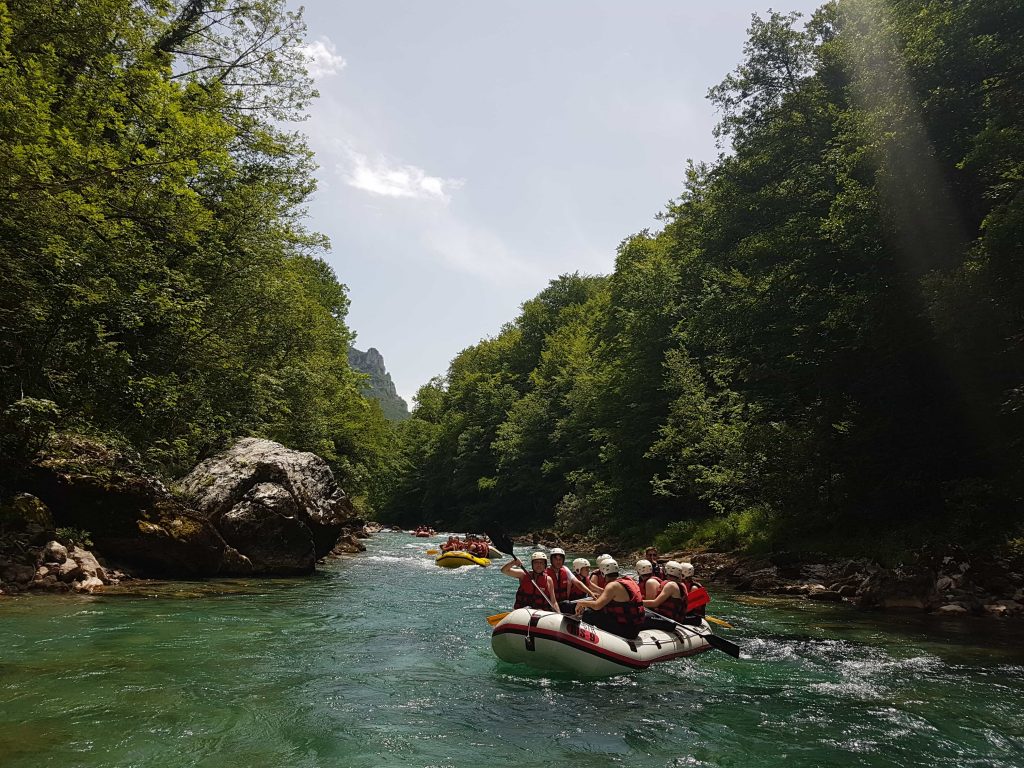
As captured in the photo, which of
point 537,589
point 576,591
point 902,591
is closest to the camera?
point 537,589

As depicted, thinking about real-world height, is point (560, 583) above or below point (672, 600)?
above

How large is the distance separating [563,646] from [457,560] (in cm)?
1380

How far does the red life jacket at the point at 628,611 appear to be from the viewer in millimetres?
8688

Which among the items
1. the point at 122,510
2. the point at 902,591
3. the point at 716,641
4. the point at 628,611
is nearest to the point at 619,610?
the point at 628,611

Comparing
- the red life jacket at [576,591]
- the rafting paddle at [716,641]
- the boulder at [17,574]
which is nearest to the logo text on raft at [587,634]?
the red life jacket at [576,591]

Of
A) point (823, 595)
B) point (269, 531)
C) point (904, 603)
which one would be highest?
point (269, 531)

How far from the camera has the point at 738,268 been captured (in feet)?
82.9

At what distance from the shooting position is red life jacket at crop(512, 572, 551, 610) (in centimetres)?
920

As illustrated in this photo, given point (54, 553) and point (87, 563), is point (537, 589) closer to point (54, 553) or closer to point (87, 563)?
point (87, 563)

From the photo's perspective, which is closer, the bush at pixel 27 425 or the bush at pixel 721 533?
the bush at pixel 27 425

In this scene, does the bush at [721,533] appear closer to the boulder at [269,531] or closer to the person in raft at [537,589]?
the person in raft at [537,589]

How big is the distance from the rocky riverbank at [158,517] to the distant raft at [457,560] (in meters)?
4.47

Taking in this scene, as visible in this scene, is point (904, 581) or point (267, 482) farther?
point (267, 482)

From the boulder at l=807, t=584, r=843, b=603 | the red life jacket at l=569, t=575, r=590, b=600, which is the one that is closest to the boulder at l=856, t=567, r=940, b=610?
the boulder at l=807, t=584, r=843, b=603
